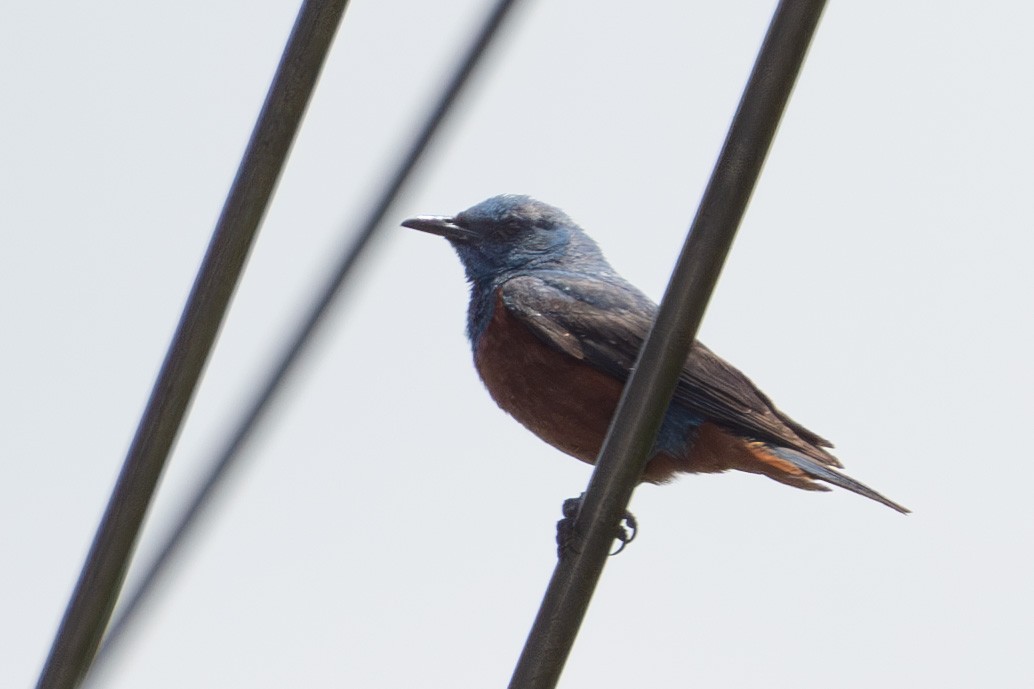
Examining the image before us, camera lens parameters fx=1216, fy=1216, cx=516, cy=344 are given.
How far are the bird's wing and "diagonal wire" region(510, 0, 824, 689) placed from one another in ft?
8.71

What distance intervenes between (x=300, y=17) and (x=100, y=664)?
1300 mm

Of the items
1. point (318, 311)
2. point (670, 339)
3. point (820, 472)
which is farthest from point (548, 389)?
point (670, 339)

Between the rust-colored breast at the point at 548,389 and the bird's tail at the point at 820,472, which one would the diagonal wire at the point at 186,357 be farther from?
the bird's tail at the point at 820,472

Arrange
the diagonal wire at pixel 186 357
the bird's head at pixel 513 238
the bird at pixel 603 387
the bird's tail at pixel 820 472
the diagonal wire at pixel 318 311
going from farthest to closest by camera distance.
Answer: the bird's head at pixel 513 238 < the bird at pixel 603 387 < the bird's tail at pixel 820 472 < the diagonal wire at pixel 318 311 < the diagonal wire at pixel 186 357

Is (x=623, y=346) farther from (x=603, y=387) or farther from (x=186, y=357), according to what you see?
(x=186, y=357)

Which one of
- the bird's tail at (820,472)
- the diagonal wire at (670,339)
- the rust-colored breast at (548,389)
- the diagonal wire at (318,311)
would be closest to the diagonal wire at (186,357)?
the diagonal wire at (318,311)

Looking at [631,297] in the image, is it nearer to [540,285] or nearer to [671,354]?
[540,285]

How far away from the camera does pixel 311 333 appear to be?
2.88 metres

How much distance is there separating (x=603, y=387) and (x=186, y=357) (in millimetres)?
3140

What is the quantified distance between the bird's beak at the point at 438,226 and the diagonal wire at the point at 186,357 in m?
4.12

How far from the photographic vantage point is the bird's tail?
484 centimetres

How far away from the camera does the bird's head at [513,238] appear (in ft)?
20.2

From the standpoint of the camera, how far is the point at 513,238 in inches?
248

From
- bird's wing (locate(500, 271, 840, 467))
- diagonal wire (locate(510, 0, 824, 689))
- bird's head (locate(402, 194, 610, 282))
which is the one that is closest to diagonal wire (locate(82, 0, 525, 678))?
diagonal wire (locate(510, 0, 824, 689))
